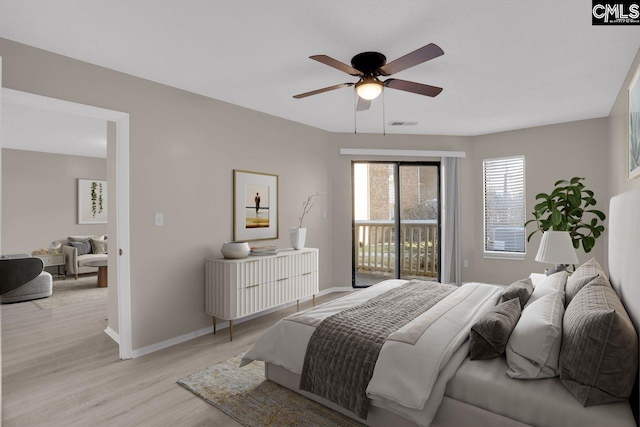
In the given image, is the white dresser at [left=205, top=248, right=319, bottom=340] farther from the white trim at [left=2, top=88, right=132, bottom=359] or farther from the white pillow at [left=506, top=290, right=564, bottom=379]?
the white pillow at [left=506, top=290, right=564, bottom=379]

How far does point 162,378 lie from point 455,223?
4577mm

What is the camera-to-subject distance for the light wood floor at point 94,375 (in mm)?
2158

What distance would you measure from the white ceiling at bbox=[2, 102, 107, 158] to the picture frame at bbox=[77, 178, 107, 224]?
708 millimetres

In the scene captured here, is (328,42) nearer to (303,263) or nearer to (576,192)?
(303,263)

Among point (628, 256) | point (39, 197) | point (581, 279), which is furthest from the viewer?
point (39, 197)

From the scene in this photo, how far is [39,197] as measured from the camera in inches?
261

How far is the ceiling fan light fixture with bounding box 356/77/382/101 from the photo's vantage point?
8.37 ft

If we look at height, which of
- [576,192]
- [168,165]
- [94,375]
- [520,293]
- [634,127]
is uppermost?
[634,127]

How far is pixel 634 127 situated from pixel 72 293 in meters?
7.06

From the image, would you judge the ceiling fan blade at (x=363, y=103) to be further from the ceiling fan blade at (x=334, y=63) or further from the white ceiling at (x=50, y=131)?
the white ceiling at (x=50, y=131)

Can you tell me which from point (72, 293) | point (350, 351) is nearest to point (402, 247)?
point (350, 351)

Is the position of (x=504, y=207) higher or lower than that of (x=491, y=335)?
higher

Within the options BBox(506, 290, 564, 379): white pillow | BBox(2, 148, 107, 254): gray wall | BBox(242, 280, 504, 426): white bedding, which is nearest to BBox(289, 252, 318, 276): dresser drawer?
BBox(242, 280, 504, 426): white bedding

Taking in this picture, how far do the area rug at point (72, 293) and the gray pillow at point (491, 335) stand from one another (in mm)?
5045
